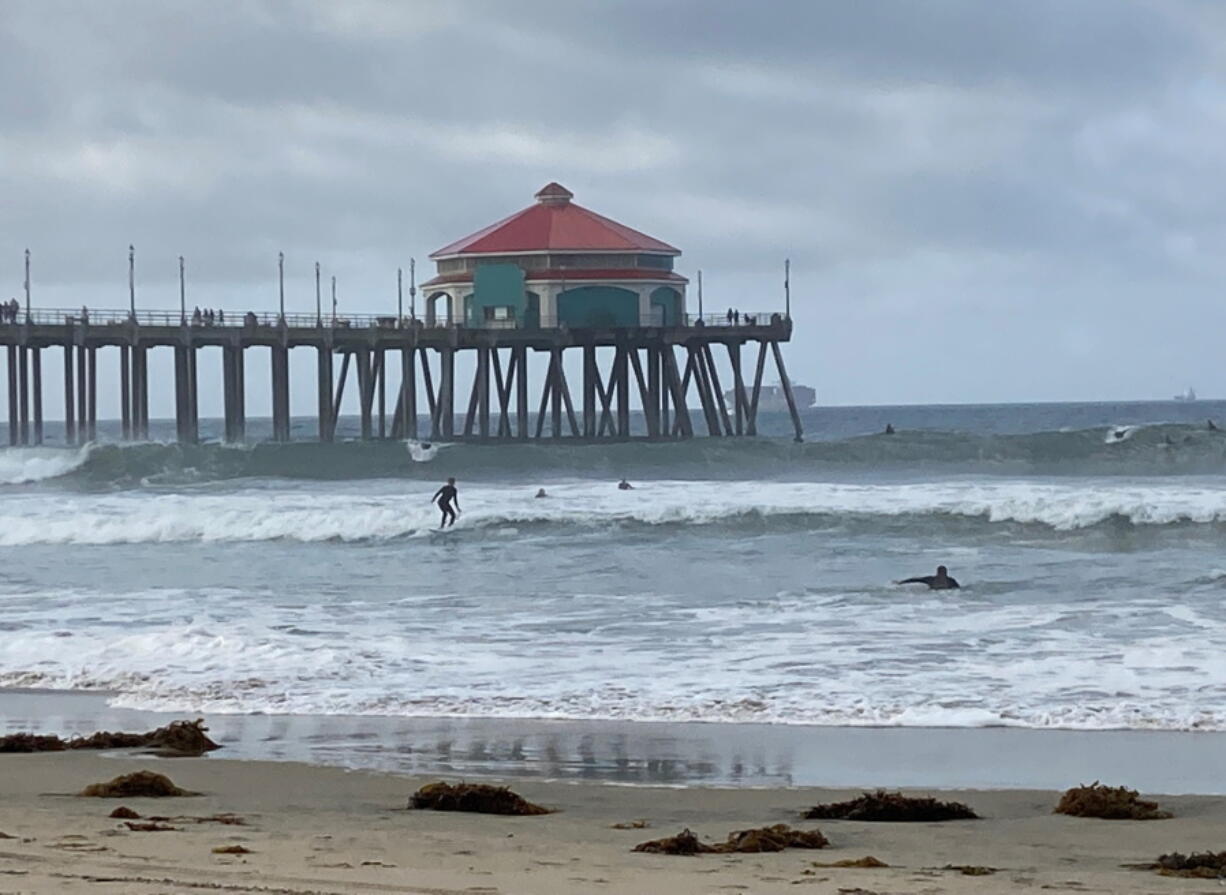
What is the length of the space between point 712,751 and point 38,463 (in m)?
42.2

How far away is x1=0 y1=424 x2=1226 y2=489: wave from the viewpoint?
51156 millimetres

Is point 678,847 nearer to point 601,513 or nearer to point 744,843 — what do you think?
point 744,843

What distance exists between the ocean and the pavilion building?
24.0ft

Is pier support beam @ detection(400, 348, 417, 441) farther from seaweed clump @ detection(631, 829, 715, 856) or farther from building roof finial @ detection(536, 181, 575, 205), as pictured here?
seaweed clump @ detection(631, 829, 715, 856)

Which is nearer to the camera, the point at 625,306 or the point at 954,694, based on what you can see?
the point at 954,694

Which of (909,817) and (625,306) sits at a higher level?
(625,306)

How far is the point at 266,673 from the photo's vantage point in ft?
53.1

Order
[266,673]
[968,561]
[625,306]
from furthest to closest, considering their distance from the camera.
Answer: [625,306] → [968,561] → [266,673]

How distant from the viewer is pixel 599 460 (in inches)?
2109

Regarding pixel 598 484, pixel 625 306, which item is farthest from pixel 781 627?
pixel 625 306

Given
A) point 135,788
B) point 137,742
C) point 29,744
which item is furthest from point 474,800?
point 29,744

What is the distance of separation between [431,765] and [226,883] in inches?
173

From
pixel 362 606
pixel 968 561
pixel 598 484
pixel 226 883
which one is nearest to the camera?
pixel 226 883

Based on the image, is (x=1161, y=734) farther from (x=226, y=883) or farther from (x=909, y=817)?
(x=226, y=883)
